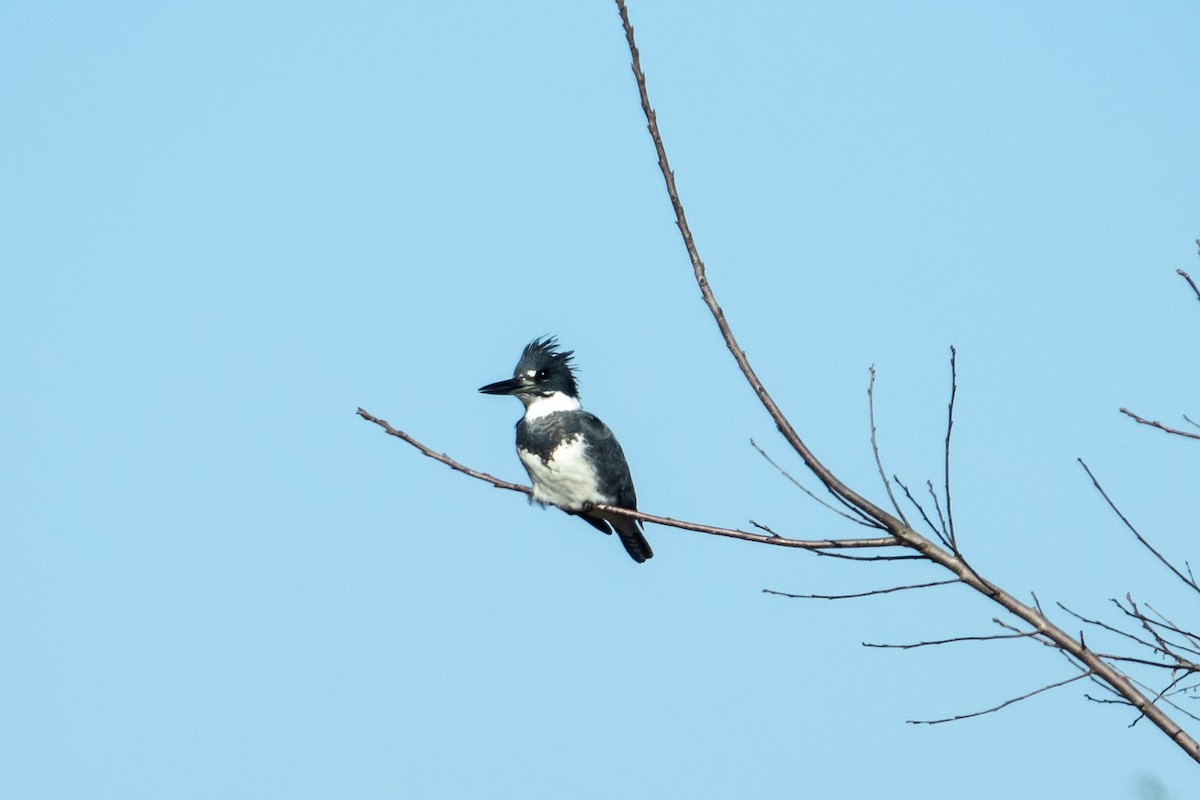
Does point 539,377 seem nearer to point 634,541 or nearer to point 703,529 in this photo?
point 634,541

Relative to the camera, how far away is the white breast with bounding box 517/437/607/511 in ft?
19.4

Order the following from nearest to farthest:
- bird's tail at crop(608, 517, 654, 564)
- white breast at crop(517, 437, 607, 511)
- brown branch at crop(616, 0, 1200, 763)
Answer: brown branch at crop(616, 0, 1200, 763) < white breast at crop(517, 437, 607, 511) < bird's tail at crop(608, 517, 654, 564)

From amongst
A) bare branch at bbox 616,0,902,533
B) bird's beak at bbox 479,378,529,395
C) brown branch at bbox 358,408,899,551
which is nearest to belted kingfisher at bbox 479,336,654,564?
bird's beak at bbox 479,378,529,395

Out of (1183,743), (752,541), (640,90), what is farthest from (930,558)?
(640,90)

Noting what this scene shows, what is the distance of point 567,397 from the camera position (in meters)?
6.37

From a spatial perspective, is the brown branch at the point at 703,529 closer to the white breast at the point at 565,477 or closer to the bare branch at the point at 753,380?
the bare branch at the point at 753,380

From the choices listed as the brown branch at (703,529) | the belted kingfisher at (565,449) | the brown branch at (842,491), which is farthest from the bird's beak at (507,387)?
the brown branch at (842,491)

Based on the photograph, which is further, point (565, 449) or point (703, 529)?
point (565, 449)

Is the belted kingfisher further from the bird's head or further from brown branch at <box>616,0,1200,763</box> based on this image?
brown branch at <box>616,0,1200,763</box>

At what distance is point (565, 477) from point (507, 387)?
1.84ft

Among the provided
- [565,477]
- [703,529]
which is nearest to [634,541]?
[565,477]

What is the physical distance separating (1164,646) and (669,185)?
150 centimetres

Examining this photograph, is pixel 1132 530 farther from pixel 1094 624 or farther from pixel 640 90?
pixel 640 90

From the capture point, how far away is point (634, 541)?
6.46 m
